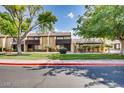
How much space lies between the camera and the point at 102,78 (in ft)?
26.5

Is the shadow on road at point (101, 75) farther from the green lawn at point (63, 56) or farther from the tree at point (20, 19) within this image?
the tree at point (20, 19)

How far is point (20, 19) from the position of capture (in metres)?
16.6

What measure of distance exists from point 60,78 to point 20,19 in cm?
961

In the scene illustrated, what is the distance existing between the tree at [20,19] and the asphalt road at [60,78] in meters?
6.95

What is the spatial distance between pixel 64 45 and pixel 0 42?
3490mm

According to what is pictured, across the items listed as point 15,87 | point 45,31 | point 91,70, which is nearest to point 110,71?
point 91,70

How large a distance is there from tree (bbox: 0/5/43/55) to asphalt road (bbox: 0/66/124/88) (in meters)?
6.95

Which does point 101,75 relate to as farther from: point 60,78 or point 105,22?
point 105,22

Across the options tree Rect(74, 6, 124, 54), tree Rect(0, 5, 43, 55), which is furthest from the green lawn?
tree Rect(0, 5, 43, 55)

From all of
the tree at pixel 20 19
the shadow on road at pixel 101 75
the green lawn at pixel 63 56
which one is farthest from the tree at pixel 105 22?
the tree at pixel 20 19

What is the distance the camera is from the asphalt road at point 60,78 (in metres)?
7.23

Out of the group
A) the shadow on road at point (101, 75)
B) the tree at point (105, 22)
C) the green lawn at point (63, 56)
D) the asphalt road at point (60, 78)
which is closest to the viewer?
the asphalt road at point (60, 78)

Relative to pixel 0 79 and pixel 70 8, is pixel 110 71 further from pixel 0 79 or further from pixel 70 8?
pixel 0 79

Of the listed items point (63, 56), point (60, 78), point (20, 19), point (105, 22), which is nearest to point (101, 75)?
point (60, 78)
